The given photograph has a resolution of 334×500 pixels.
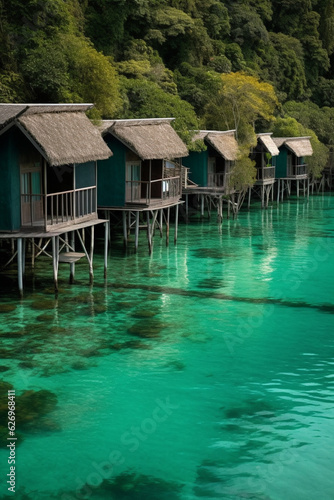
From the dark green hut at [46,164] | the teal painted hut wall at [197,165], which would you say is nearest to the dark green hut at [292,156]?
the teal painted hut wall at [197,165]

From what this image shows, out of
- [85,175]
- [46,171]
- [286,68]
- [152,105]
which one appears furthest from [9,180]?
[286,68]

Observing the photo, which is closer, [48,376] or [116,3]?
[48,376]

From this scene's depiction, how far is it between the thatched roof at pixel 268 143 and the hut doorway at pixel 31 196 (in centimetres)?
2660

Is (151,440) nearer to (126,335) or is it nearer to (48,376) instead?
(48,376)

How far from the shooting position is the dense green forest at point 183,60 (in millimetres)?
32875

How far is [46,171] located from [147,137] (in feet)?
27.5

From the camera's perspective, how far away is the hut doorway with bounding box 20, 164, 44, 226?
21.8 meters

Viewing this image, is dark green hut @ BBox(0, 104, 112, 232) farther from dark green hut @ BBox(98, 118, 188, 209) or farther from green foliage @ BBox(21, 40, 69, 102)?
green foliage @ BBox(21, 40, 69, 102)

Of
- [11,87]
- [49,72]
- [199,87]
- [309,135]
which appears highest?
[199,87]

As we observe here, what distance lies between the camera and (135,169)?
30.6m

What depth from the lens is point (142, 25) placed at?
51906mm

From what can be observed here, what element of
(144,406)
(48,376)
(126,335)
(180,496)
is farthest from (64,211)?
(180,496)

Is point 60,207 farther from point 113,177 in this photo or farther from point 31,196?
point 113,177

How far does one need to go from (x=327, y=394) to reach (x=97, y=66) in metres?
21.2
